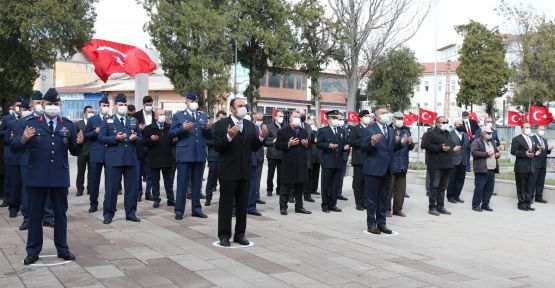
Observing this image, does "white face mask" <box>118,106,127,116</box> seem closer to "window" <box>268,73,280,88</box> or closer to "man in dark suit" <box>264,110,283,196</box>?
"man in dark suit" <box>264,110,283,196</box>

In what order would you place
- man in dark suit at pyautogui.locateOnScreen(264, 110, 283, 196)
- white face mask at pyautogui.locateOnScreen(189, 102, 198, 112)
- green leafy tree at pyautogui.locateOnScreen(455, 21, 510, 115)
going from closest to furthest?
1. white face mask at pyautogui.locateOnScreen(189, 102, 198, 112)
2. man in dark suit at pyautogui.locateOnScreen(264, 110, 283, 196)
3. green leafy tree at pyautogui.locateOnScreen(455, 21, 510, 115)

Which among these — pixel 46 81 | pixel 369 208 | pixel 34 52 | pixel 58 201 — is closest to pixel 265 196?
pixel 369 208

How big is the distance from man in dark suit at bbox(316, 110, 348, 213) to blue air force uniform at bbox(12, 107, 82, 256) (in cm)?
572

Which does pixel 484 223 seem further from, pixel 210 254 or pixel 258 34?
pixel 258 34

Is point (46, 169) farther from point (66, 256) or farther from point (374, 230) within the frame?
point (374, 230)

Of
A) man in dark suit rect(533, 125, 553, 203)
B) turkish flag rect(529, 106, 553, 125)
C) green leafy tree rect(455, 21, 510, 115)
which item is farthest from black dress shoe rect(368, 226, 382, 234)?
green leafy tree rect(455, 21, 510, 115)

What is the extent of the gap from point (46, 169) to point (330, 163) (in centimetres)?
607

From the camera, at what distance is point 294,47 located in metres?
32.7

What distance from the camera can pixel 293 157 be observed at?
11.5 meters

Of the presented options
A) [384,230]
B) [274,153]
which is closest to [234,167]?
[384,230]

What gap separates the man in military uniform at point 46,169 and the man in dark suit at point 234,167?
195 cm

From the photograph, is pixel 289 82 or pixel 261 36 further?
pixel 289 82

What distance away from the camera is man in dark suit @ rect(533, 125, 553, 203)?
45.9 ft

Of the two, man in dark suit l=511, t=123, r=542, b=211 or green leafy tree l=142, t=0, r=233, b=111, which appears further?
green leafy tree l=142, t=0, r=233, b=111
